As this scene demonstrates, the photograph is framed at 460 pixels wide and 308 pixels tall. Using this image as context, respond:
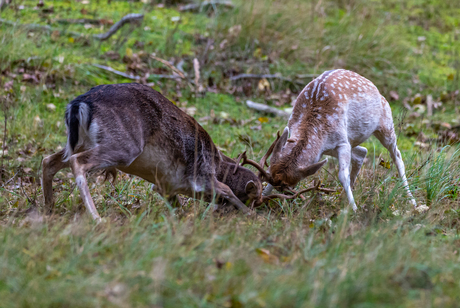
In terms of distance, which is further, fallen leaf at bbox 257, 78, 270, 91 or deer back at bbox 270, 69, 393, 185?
fallen leaf at bbox 257, 78, 270, 91

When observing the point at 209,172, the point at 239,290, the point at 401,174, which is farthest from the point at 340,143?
the point at 239,290

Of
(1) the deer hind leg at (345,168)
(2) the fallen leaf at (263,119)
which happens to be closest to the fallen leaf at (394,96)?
(2) the fallen leaf at (263,119)

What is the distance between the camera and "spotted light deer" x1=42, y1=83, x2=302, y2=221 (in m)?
4.16

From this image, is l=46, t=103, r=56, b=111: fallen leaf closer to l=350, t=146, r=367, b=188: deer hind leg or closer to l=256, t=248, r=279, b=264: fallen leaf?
l=350, t=146, r=367, b=188: deer hind leg

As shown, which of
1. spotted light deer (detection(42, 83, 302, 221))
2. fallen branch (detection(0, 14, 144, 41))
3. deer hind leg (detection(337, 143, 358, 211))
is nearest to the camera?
spotted light deer (detection(42, 83, 302, 221))

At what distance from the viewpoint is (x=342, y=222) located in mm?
3588

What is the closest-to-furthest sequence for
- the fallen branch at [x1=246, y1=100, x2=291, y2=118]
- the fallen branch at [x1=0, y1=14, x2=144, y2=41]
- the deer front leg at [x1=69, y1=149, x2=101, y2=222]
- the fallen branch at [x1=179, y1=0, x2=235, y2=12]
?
the deer front leg at [x1=69, y1=149, x2=101, y2=222] < the fallen branch at [x1=246, y1=100, x2=291, y2=118] < the fallen branch at [x1=0, y1=14, x2=144, y2=41] < the fallen branch at [x1=179, y1=0, x2=235, y2=12]

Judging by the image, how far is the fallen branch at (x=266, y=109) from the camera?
8.15 metres

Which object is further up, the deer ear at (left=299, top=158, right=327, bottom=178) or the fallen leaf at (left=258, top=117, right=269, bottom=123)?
the deer ear at (left=299, top=158, right=327, bottom=178)

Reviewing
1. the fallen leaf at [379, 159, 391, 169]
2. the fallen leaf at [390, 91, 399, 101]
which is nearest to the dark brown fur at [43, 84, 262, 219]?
the fallen leaf at [379, 159, 391, 169]

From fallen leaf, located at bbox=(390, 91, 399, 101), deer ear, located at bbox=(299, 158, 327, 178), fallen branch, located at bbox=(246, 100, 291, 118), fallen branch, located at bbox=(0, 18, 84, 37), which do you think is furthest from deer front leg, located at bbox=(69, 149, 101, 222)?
fallen leaf, located at bbox=(390, 91, 399, 101)

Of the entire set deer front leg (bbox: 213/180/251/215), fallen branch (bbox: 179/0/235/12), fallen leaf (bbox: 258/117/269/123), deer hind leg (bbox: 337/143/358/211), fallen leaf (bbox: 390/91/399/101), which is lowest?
fallen leaf (bbox: 390/91/399/101)

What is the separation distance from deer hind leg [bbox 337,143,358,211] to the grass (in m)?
0.23

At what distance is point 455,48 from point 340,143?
27.4 ft
